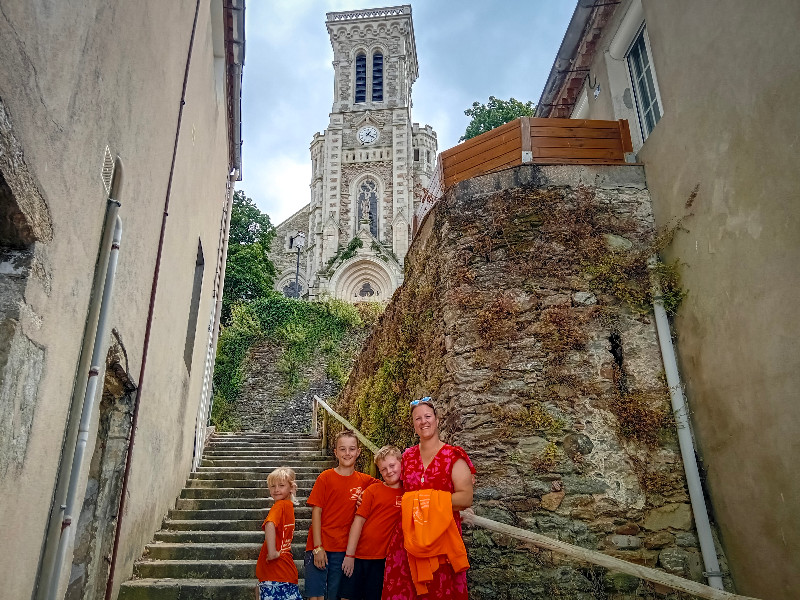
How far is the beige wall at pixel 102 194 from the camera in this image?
2.14 meters

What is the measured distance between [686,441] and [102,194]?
15.6ft

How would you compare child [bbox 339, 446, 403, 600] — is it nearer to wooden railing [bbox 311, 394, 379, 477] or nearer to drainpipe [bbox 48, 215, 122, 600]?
drainpipe [bbox 48, 215, 122, 600]

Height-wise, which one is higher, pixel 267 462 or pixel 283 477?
pixel 267 462

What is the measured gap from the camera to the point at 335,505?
353 centimetres

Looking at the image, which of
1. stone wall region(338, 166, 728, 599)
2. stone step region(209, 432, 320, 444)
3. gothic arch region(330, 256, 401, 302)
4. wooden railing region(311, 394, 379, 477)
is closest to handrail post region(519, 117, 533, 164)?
A: stone wall region(338, 166, 728, 599)

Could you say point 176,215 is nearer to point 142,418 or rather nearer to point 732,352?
point 142,418

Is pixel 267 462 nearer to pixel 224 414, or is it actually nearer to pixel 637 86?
pixel 637 86

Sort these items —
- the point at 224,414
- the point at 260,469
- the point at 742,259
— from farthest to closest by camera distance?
the point at 224,414 → the point at 260,469 → the point at 742,259

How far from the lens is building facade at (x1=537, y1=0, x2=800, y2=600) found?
12.3 feet

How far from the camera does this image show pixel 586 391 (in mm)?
4961

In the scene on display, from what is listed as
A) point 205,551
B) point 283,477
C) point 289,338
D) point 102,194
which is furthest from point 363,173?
point 102,194

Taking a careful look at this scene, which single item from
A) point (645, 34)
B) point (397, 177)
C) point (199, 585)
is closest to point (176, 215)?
point (199, 585)

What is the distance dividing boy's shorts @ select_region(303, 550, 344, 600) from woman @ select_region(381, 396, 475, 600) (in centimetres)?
36

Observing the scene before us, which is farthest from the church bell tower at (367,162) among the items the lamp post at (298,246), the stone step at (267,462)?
the stone step at (267,462)
